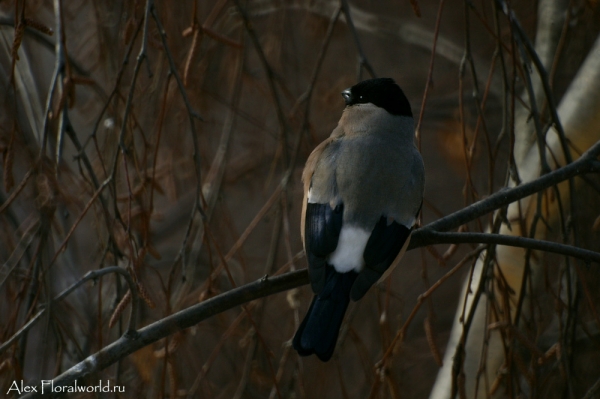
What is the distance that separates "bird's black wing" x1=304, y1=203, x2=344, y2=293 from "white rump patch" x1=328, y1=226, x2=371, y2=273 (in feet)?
0.07

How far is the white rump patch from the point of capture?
2.65 m

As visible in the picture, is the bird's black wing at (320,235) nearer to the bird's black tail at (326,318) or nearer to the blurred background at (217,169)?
the bird's black tail at (326,318)

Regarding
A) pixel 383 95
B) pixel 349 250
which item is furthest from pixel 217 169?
pixel 349 250

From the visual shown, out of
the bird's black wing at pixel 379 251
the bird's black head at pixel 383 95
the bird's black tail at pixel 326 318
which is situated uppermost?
the bird's black head at pixel 383 95

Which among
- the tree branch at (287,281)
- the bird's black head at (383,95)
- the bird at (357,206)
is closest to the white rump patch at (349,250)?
the bird at (357,206)

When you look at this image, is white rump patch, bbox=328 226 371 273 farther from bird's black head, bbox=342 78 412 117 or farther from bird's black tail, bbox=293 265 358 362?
bird's black head, bbox=342 78 412 117

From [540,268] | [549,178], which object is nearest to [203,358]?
[540,268]

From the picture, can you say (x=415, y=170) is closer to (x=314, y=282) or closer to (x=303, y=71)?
(x=314, y=282)

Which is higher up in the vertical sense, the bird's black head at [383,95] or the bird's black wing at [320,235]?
the bird's black head at [383,95]

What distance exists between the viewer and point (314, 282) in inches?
101

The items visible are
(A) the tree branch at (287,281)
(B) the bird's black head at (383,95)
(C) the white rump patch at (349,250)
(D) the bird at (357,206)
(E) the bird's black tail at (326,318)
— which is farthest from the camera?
(B) the bird's black head at (383,95)

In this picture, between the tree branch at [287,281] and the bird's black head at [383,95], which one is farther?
the bird's black head at [383,95]

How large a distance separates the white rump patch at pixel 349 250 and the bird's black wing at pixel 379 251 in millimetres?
22

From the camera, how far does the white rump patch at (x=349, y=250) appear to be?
8.68 ft
